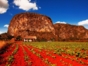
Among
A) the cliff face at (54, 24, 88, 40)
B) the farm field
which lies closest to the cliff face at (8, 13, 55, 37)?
the cliff face at (54, 24, 88, 40)

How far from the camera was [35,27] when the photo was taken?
13762 centimetres

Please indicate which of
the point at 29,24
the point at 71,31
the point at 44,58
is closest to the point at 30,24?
the point at 29,24

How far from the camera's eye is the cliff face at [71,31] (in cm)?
17662

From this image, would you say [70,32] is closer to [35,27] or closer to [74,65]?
[35,27]

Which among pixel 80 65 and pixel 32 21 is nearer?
pixel 80 65

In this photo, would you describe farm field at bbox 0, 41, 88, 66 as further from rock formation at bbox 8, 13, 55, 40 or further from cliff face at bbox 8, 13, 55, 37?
cliff face at bbox 8, 13, 55, 37

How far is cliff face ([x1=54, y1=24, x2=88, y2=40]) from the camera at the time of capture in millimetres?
176625

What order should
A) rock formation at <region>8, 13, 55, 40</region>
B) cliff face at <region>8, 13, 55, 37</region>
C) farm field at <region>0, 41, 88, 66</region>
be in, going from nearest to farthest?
farm field at <region>0, 41, 88, 66</region>
rock formation at <region>8, 13, 55, 40</region>
cliff face at <region>8, 13, 55, 37</region>

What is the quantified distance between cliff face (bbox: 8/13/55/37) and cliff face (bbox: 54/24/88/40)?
32.3 metres

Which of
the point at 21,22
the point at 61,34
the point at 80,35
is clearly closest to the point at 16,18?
the point at 21,22

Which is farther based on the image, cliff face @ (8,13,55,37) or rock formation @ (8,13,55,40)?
cliff face @ (8,13,55,37)

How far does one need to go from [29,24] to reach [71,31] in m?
64.5

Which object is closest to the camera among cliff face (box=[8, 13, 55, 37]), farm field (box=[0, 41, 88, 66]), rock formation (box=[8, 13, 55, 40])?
farm field (box=[0, 41, 88, 66])

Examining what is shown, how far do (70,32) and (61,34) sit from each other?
→ 535 inches
